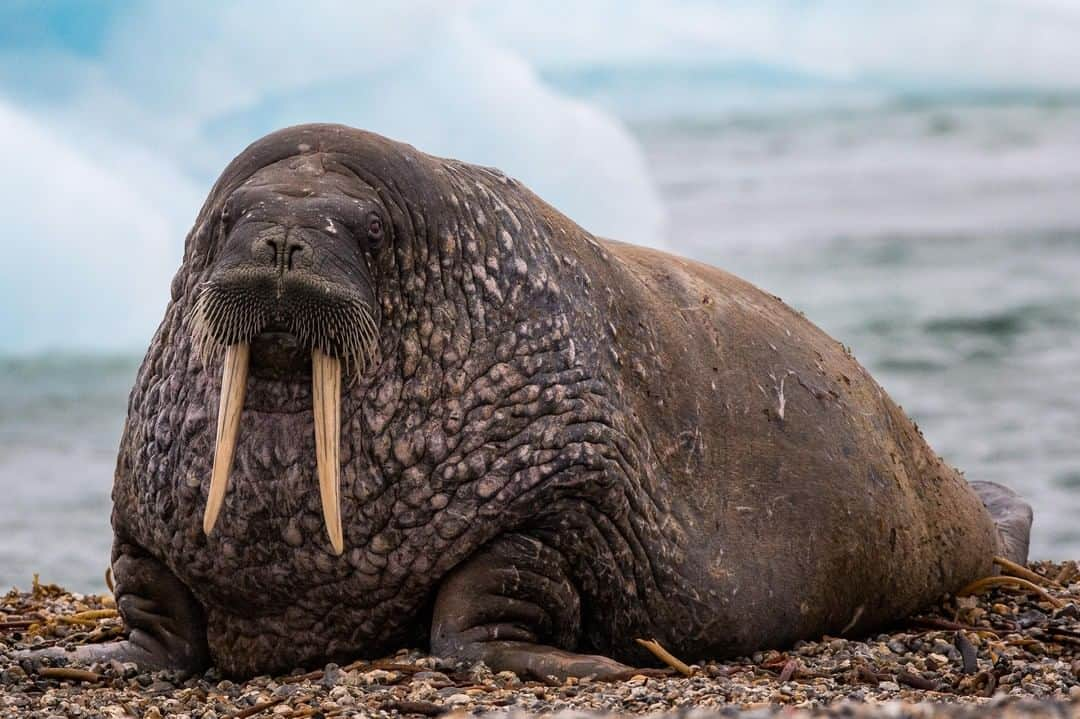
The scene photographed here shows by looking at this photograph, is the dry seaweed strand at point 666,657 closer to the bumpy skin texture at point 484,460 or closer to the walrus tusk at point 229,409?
the bumpy skin texture at point 484,460

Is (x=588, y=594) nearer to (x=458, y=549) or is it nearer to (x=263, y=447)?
(x=458, y=549)

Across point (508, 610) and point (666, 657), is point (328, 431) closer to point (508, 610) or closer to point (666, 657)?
point (508, 610)

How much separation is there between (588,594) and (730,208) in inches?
1301

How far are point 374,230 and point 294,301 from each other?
1.63 ft

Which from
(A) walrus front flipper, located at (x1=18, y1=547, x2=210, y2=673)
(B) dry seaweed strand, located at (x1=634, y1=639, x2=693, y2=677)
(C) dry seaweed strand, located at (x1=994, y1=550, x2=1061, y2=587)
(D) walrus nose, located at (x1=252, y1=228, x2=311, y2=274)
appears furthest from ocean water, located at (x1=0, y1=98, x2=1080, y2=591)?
(D) walrus nose, located at (x1=252, y1=228, x2=311, y2=274)

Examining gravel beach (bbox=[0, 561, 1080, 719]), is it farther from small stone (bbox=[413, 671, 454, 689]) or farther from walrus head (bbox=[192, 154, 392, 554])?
walrus head (bbox=[192, 154, 392, 554])

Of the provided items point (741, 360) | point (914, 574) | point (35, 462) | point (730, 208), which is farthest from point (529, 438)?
point (730, 208)

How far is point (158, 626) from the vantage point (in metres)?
6.29

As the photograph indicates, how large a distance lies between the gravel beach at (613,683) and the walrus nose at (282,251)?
1328mm

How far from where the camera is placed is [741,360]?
6945 mm

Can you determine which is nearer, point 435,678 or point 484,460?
point 435,678

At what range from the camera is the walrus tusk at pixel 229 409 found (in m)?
5.50

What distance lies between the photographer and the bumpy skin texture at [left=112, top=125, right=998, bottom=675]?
5852mm

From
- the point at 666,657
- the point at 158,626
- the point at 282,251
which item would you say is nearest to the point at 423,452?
the point at 282,251
